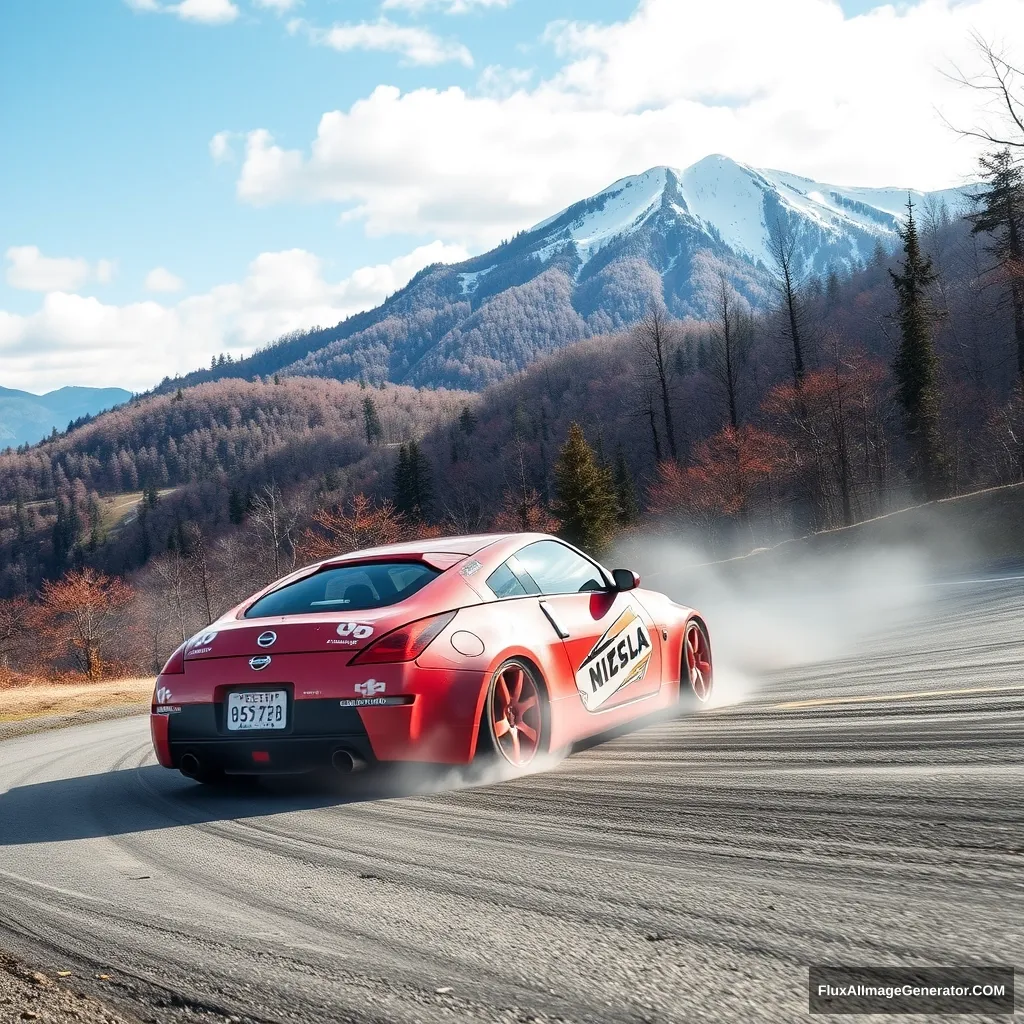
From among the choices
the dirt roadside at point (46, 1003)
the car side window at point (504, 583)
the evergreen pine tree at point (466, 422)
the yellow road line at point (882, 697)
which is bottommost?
the yellow road line at point (882, 697)

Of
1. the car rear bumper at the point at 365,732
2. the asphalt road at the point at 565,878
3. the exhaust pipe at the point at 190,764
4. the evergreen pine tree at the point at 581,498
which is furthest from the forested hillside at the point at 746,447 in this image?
the exhaust pipe at the point at 190,764

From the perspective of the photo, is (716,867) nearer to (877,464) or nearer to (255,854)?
(255,854)

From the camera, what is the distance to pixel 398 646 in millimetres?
4836

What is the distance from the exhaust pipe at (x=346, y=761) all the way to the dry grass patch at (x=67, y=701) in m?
10.2

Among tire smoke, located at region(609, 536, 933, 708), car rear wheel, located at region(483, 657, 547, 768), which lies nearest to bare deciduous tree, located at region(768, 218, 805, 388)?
tire smoke, located at region(609, 536, 933, 708)

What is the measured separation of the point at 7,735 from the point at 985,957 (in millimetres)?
11541

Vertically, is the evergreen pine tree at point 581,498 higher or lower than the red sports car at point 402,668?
higher

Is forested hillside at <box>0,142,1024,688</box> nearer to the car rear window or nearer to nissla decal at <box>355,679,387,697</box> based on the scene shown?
the car rear window

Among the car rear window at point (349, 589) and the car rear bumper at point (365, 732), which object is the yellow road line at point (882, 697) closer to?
the car rear bumper at point (365, 732)

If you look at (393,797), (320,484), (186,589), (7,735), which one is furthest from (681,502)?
(320,484)

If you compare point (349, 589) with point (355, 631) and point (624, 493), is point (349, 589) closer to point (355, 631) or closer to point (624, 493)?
point (355, 631)

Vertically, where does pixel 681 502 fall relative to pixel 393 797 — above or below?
above

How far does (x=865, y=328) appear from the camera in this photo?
125188mm

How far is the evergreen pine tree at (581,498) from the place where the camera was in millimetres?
58031
